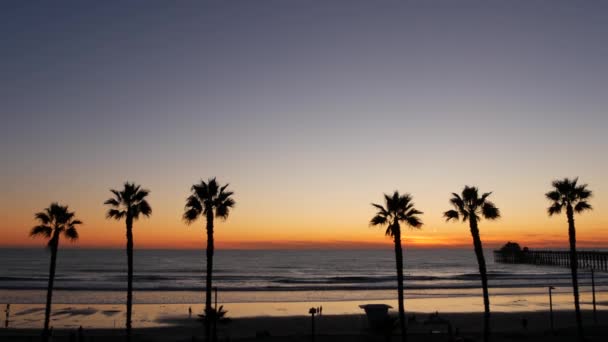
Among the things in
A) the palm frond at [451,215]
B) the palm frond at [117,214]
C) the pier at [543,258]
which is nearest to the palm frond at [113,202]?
the palm frond at [117,214]

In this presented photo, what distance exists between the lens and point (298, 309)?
5575 centimetres

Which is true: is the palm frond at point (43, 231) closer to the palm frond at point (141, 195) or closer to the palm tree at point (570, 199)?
the palm frond at point (141, 195)

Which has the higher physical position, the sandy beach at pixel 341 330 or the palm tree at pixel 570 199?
the palm tree at pixel 570 199

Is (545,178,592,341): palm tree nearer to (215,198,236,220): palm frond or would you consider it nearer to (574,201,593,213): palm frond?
(574,201,593,213): palm frond

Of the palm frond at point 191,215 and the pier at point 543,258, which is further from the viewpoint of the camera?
the pier at point 543,258

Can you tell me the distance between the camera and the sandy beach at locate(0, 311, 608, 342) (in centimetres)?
3403

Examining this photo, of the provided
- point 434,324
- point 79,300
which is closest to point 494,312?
point 434,324

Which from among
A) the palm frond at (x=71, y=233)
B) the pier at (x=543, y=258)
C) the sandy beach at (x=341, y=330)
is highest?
the palm frond at (x=71, y=233)

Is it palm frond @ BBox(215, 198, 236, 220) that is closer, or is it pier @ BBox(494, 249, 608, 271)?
palm frond @ BBox(215, 198, 236, 220)

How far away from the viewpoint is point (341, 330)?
41219 mm

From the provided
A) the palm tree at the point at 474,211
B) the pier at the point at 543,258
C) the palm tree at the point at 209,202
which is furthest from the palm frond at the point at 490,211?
the pier at the point at 543,258

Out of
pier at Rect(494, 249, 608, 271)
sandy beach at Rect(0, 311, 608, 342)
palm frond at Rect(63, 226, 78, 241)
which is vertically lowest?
pier at Rect(494, 249, 608, 271)

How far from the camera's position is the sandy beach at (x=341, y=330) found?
112 feet

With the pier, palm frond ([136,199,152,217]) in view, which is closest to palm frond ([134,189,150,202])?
palm frond ([136,199,152,217])
